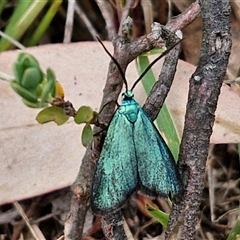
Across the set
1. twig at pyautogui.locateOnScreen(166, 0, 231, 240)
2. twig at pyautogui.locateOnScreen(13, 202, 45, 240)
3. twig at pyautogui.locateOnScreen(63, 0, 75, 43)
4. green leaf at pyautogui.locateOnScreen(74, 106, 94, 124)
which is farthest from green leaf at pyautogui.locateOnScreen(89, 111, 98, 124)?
twig at pyautogui.locateOnScreen(63, 0, 75, 43)

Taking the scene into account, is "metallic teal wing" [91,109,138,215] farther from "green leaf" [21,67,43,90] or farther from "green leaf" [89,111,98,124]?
"green leaf" [21,67,43,90]

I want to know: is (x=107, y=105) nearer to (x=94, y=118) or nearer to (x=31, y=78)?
(x=94, y=118)

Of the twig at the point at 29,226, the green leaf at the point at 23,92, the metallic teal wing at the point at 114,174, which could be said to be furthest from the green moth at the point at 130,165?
the twig at the point at 29,226

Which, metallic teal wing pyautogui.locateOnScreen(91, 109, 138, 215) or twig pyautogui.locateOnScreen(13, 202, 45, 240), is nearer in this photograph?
metallic teal wing pyautogui.locateOnScreen(91, 109, 138, 215)

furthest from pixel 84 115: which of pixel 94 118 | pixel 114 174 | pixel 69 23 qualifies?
pixel 69 23

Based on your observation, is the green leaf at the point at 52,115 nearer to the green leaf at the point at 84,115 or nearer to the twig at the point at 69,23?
the green leaf at the point at 84,115

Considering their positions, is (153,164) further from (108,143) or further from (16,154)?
(16,154)

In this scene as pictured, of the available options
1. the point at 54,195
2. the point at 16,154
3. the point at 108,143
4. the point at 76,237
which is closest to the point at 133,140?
the point at 108,143
